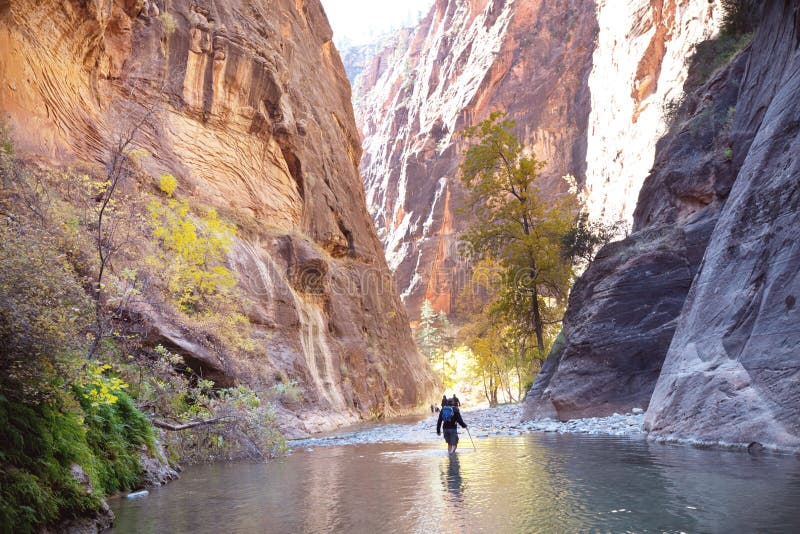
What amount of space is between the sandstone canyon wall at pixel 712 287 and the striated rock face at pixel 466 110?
55.0 meters

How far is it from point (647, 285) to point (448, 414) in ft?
26.1

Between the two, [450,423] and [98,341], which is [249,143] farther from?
[98,341]

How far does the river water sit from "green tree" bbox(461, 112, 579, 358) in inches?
542

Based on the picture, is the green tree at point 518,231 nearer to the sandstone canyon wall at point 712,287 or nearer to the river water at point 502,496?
the sandstone canyon wall at point 712,287

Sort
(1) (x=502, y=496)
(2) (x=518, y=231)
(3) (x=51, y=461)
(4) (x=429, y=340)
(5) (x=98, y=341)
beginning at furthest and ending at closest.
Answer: (4) (x=429, y=340)
(2) (x=518, y=231)
(5) (x=98, y=341)
(1) (x=502, y=496)
(3) (x=51, y=461)

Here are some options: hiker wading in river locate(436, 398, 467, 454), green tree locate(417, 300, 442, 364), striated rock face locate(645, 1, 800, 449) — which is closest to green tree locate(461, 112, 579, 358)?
striated rock face locate(645, 1, 800, 449)

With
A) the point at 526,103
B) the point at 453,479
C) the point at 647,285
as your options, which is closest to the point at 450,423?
the point at 453,479

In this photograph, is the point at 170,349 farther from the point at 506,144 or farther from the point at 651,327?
the point at 506,144

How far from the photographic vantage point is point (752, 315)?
10.0 meters

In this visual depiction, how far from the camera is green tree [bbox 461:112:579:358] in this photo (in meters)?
24.5

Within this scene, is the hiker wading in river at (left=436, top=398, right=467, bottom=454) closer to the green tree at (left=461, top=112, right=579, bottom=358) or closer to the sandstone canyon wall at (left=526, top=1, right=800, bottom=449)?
the sandstone canyon wall at (left=526, top=1, right=800, bottom=449)

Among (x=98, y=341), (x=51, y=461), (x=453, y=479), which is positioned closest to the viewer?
(x=51, y=461)

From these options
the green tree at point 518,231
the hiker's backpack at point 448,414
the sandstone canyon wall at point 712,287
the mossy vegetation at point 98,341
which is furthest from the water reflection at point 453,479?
the green tree at point 518,231

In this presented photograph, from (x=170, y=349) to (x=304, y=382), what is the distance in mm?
11262
